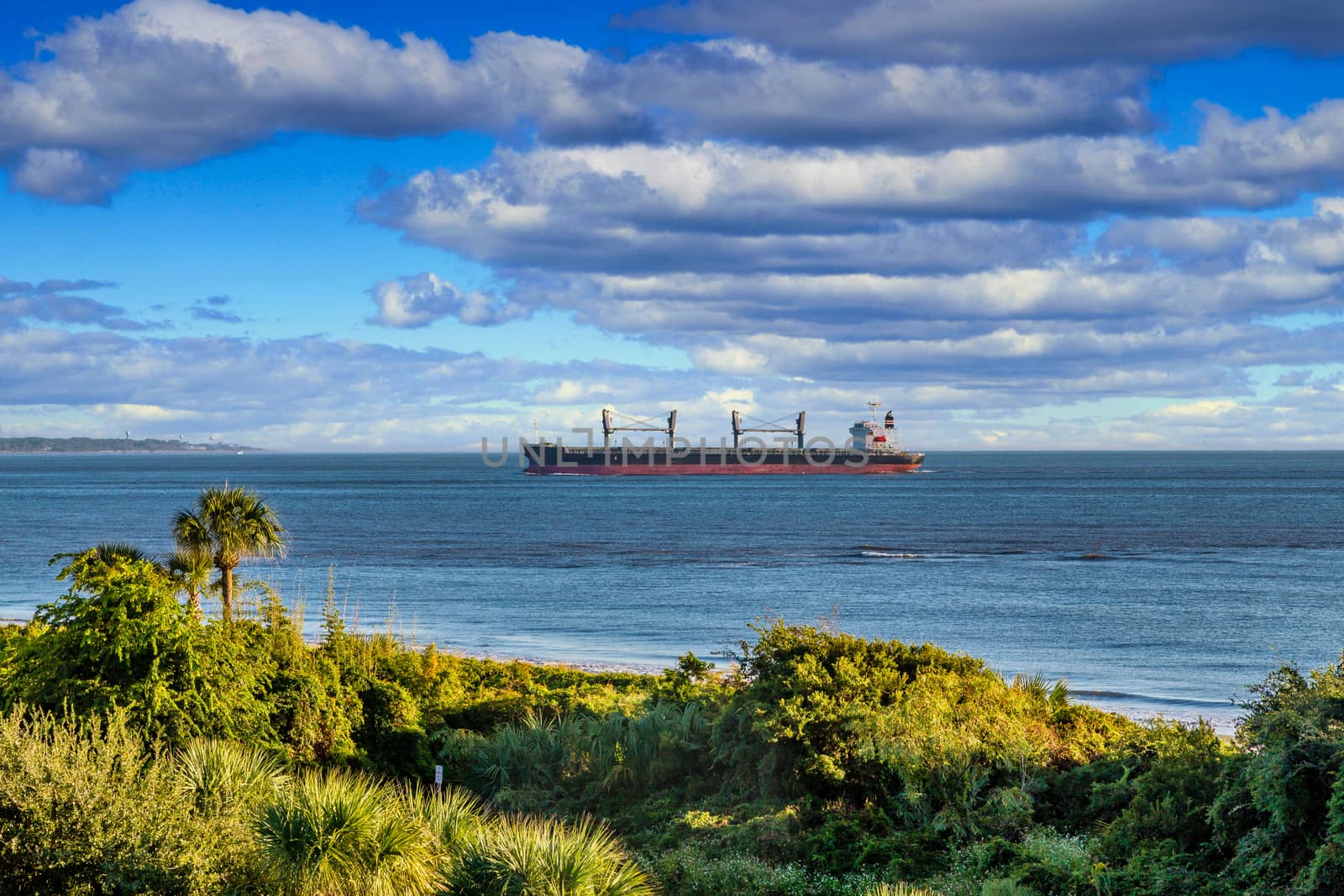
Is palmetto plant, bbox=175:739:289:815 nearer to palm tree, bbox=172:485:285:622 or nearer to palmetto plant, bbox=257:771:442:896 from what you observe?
palmetto plant, bbox=257:771:442:896

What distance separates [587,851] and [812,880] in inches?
139

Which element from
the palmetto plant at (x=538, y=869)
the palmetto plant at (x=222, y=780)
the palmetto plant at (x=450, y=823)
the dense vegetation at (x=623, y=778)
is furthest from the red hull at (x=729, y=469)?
the palmetto plant at (x=538, y=869)

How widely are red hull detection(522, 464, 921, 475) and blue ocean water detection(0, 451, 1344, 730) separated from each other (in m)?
63.9

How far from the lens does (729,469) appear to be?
200m

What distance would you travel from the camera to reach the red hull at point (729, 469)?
18438 centimetres

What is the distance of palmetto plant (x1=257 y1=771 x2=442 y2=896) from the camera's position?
8625mm

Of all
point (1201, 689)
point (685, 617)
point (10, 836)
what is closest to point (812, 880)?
point (10, 836)

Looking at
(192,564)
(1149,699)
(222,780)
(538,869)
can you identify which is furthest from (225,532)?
(1149,699)

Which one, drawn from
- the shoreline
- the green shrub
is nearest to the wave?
the shoreline

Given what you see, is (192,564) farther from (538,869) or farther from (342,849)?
(538,869)

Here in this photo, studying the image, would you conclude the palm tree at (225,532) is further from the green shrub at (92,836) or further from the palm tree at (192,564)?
the green shrub at (92,836)

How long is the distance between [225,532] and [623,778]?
1219 centimetres

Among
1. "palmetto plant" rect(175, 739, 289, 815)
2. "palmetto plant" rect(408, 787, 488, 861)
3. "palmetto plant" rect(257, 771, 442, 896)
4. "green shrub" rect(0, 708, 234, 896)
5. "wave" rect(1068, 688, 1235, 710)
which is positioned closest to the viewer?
"palmetto plant" rect(257, 771, 442, 896)

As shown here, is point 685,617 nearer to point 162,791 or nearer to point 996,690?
point 996,690
